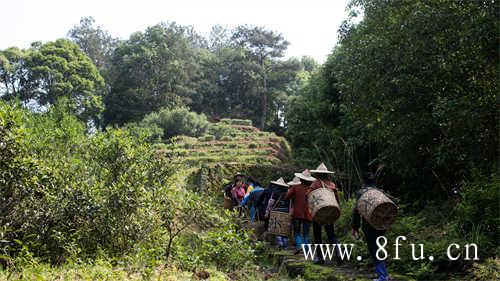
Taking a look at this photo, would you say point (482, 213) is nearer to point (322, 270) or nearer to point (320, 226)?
point (320, 226)

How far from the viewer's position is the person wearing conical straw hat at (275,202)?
9.22 m

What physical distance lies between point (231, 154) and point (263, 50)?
927 inches

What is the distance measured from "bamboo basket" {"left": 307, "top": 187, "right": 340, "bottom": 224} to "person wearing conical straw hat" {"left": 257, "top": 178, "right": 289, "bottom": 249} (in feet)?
6.07

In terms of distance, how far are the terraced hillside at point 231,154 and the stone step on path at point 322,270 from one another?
10.6 ft

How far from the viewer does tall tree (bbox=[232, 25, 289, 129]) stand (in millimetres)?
46000

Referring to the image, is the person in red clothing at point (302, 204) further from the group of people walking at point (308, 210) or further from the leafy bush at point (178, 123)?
the leafy bush at point (178, 123)

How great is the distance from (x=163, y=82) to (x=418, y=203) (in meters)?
34.1

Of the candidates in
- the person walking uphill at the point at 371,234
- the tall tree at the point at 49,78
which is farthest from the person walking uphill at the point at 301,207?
the tall tree at the point at 49,78

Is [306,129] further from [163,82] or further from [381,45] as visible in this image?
[163,82]

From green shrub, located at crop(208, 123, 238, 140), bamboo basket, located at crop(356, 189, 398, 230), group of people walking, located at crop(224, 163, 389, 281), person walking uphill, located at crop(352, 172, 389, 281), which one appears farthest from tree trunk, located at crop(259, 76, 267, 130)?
bamboo basket, located at crop(356, 189, 398, 230)

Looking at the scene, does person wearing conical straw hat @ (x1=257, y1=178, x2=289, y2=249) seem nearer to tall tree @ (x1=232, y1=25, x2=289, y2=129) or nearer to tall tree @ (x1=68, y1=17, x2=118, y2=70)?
tall tree @ (x1=232, y1=25, x2=289, y2=129)

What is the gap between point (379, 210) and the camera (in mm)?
5922

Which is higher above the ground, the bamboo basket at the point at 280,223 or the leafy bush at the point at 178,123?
the leafy bush at the point at 178,123

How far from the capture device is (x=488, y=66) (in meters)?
8.12
